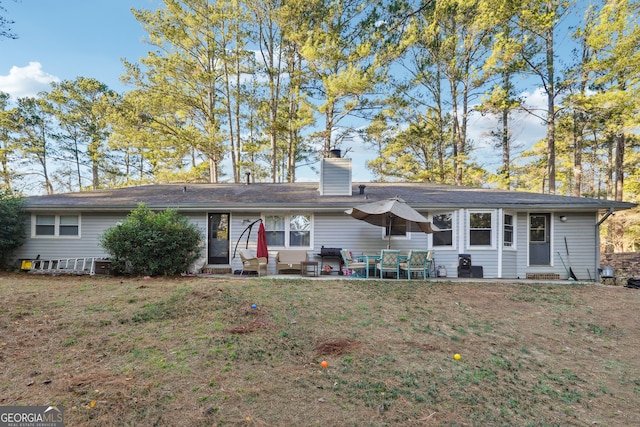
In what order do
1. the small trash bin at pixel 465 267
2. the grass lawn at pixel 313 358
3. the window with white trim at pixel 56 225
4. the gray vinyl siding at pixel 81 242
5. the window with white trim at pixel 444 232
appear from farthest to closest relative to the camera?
the window with white trim at pixel 56 225, the gray vinyl siding at pixel 81 242, the window with white trim at pixel 444 232, the small trash bin at pixel 465 267, the grass lawn at pixel 313 358

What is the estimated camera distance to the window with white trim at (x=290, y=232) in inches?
429

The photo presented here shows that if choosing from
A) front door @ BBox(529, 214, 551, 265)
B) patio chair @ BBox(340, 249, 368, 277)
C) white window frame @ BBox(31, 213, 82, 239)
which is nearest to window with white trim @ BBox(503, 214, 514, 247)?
front door @ BBox(529, 214, 551, 265)

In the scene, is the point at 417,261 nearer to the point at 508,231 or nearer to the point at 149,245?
the point at 508,231

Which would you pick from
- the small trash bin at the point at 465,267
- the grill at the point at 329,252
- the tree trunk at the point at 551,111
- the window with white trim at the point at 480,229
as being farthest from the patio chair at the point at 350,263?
the tree trunk at the point at 551,111

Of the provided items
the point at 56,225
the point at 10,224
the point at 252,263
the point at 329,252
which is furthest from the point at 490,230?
the point at 10,224

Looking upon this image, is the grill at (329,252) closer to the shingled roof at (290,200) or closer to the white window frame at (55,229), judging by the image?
the shingled roof at (290,200)

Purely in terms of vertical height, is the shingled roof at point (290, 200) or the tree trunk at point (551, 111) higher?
the tree trunk at point (551, 111)

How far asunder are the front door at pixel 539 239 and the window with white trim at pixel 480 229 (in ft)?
5.39

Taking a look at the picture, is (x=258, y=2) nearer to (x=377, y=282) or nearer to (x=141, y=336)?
(x=377, y=282)

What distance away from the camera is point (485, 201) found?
1036 centimetres

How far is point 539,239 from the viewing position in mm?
11023

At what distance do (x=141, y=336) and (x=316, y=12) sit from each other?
5365 mm

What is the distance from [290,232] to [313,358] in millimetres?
7103

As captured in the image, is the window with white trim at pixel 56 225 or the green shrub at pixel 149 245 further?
the window with white trim at pixel 56 225
